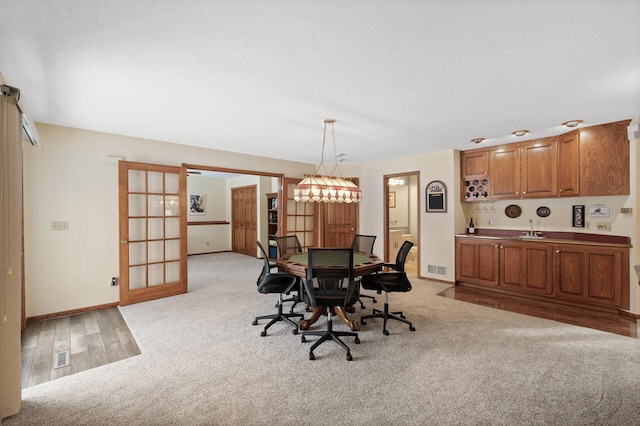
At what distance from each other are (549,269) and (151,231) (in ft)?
19.1

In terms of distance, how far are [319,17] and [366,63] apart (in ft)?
2.01

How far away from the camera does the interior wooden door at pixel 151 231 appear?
13.3 ft

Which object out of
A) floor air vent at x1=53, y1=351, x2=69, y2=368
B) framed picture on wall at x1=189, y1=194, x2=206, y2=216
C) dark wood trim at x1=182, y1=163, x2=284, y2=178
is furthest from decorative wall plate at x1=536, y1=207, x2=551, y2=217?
framed picture on wall at x1=189, y1=194, x2=206, y2=216

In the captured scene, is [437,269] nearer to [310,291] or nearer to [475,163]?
[475,163]

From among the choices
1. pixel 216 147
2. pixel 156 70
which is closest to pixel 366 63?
pixel 156 70

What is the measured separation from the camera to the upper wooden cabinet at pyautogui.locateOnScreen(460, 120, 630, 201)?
3.61 meters

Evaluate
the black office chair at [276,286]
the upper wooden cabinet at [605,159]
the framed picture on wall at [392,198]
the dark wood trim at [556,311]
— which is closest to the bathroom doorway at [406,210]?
the framed picture on wall at [392,198]

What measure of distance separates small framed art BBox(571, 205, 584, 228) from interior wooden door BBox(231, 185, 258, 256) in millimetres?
6719

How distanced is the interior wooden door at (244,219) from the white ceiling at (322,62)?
476 centimetres

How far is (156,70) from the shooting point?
7.35 ft

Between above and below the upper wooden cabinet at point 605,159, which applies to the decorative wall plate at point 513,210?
below

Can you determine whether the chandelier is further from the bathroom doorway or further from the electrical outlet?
the bathroom doorway

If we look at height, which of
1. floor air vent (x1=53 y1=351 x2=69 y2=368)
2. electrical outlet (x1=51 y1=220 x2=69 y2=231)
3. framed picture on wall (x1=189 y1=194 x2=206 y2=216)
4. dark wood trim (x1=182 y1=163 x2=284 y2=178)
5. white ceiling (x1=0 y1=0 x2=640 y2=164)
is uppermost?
white ceiling (x1=0 y1=0 x2=640 y2=164)

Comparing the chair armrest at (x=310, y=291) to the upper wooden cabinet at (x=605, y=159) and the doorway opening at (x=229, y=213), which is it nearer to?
the upper wooden cabinet at (x=605, y=159)
